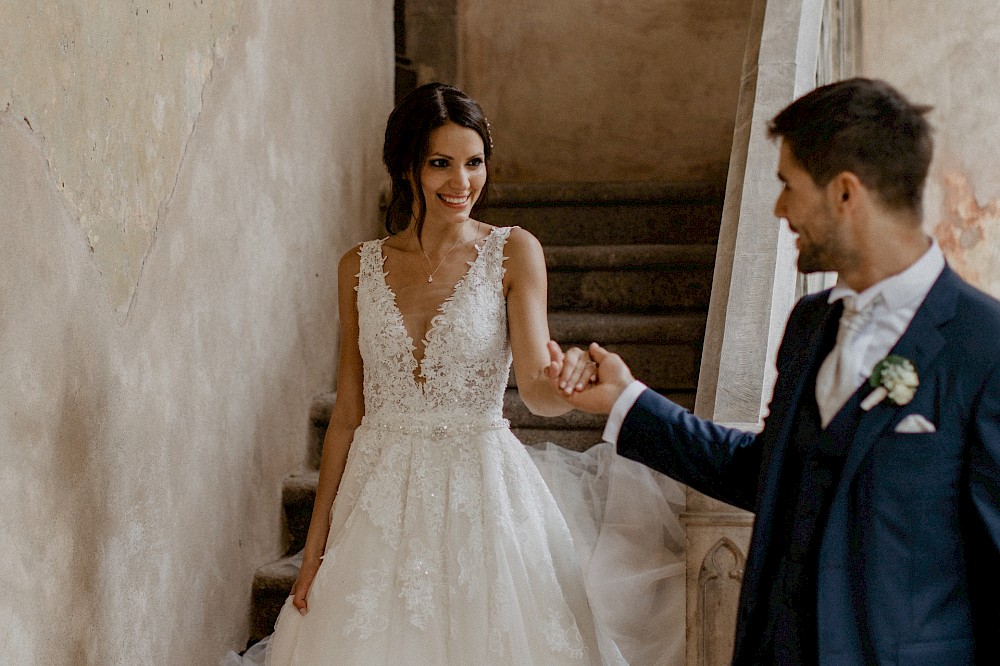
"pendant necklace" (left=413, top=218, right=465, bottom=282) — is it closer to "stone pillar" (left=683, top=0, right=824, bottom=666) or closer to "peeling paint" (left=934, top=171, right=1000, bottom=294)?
"stone pillar" (left=683, top=0, right=824, bottom=666)

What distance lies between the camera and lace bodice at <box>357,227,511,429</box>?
2.22 metres

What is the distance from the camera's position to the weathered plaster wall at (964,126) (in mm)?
4699

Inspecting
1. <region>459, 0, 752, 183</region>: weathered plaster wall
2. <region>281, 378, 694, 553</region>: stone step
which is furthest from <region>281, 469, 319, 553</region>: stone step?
<region>459, 0, 752, 183</region>: weathered plaster wall

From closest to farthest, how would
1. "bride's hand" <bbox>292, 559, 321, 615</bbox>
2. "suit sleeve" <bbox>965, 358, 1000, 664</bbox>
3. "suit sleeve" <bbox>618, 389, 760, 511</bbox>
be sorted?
"suit sleeve" <bbox>965, 358, 1000, 664</bbox> < "suit sleeve" <bbox>618, 389, 760, 511</bbox> < "bride's hand" <bbox>292, 559, 321, 615</bbox>

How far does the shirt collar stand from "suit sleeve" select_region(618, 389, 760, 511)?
13.3 inches

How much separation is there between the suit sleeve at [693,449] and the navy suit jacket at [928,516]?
271mm

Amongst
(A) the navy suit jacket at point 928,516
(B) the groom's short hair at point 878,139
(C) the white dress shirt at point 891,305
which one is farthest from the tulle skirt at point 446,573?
(B) the groom's short hair at point 878,139

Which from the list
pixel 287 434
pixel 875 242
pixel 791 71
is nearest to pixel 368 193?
pixel 287 434

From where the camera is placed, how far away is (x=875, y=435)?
4.23 ft

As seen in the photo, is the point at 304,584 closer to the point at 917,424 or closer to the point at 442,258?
the point at 442,258

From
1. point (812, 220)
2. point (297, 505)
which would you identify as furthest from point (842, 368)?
point (297, 505)

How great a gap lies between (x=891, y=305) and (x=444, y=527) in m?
1.10

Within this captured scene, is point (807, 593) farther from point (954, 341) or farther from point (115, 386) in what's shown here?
point (115, 386)

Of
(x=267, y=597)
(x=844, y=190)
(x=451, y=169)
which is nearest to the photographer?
(x=844, y=190)
